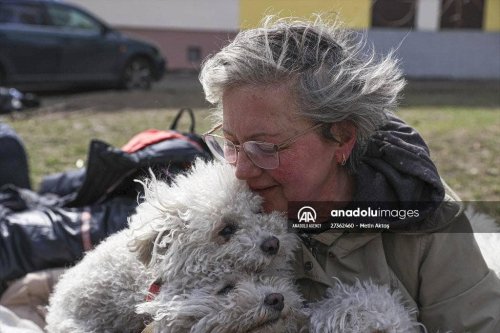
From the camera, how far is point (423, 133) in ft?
23.7

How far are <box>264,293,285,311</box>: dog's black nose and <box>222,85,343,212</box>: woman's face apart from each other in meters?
0.30

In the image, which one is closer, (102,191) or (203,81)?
(203,81)

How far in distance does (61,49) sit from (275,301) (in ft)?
35.9

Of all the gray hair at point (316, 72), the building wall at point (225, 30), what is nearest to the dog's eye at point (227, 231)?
the gray hair at point (316, 72)

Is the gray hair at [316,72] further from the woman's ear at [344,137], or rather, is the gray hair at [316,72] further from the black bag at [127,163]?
the black bag at [127,163]

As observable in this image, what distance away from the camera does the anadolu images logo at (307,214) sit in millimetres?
1906

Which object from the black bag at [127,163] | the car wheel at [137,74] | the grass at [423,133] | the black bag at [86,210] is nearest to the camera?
the black bag at [86,210]

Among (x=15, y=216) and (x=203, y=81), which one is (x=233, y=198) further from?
(x=15, y=216)

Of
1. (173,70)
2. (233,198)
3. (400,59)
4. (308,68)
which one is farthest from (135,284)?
(173,70)

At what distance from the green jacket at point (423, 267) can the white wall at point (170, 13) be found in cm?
1570

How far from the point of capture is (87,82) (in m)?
12.4

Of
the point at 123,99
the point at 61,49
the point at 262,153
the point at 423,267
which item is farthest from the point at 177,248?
the point at 61,49

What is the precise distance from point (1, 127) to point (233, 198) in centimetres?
257

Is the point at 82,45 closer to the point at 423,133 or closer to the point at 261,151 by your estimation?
the point at 423,133
